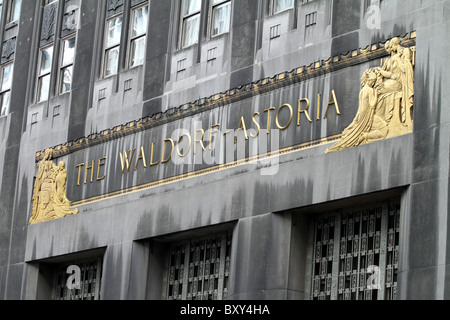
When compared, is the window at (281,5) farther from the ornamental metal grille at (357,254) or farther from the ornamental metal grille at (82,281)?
the ornamental metal grille at (82,281)

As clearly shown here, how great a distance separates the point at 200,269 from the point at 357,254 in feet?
17.7

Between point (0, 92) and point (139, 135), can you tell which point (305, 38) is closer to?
point (139, 135)

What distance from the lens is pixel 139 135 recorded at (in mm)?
32031

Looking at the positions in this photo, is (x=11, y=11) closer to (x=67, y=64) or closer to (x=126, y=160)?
(x=67, y=64)

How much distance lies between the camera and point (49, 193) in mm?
35000

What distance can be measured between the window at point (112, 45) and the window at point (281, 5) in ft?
21.2

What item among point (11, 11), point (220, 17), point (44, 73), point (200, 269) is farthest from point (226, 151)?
point (11, 11)

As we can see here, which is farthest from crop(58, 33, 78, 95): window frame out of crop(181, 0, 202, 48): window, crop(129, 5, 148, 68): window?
crop(181, 0, 202, 48): window

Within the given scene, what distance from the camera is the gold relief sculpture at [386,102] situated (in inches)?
986

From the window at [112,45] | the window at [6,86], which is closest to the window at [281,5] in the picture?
the window at [112,45]

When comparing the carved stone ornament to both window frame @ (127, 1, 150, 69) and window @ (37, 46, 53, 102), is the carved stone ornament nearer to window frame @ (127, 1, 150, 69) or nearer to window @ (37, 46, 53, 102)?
window @ (37, 46, 53, 102)

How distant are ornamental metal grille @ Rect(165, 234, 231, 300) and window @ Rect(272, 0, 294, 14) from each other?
5686 millimetres

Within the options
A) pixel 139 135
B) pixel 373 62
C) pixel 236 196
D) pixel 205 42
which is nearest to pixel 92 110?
pixel 139 135

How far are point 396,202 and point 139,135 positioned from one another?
8997 millimetres
